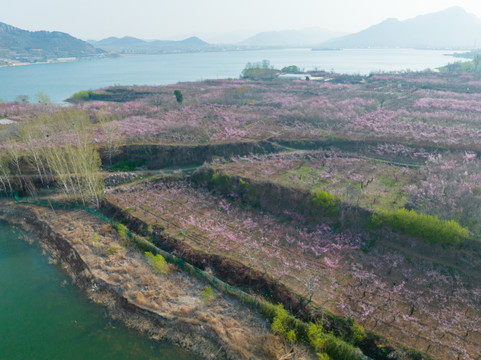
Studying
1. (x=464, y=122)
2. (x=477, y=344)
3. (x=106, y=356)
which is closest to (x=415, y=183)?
(x=477, y=344)

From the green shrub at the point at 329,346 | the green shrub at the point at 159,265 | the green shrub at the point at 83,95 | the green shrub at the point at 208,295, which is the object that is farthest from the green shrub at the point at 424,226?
the green shrub at the point at 83,95

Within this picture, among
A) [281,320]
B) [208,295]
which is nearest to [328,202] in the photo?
[281,320]

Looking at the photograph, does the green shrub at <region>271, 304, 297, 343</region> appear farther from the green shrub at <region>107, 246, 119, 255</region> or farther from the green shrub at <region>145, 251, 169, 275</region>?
the green shrub at <region>107, 246, 119, 255</region>

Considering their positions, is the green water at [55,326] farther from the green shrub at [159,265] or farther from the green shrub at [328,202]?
the green shrub at [328,202]

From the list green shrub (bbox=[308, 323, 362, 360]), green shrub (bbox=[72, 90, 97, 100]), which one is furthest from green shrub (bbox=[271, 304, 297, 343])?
green shrub (bbox=[72, 90, 97, 100])

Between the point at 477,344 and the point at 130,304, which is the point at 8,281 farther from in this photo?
the point at 477,344

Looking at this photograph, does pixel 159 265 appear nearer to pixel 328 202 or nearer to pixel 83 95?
pixel 328 202
